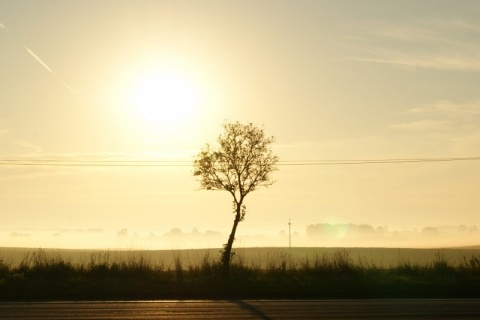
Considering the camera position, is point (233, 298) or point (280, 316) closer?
point (280, 316)

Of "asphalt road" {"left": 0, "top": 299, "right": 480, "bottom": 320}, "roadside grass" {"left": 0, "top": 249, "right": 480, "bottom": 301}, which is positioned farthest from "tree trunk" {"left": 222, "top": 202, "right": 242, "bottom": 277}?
"asphalt road" {"left": 0, "top": 299, "right": 480, "bottom": 320}

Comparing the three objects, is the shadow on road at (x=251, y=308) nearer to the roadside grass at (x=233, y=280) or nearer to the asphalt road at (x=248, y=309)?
the asphalt road at (x=248, y=309)

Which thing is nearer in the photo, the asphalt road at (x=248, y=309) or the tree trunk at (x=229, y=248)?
the asphalt road at (x=248, y=309)

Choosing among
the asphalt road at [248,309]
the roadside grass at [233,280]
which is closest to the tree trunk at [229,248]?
the roadside grass at [233,280]

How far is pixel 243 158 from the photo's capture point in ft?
115

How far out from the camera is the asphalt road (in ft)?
58.3

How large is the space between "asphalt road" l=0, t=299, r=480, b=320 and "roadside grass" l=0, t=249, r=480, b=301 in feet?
9.58

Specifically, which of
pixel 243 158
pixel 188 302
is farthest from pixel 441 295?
pixel 243 158

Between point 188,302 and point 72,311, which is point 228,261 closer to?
point 188,302

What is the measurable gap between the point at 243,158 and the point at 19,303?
1602cm

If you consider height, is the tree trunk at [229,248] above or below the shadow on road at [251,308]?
above

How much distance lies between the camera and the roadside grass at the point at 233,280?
25.5 metres

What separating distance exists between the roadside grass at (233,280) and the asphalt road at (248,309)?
2.92 metres

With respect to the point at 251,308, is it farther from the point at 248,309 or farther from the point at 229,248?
the point at 229,248
